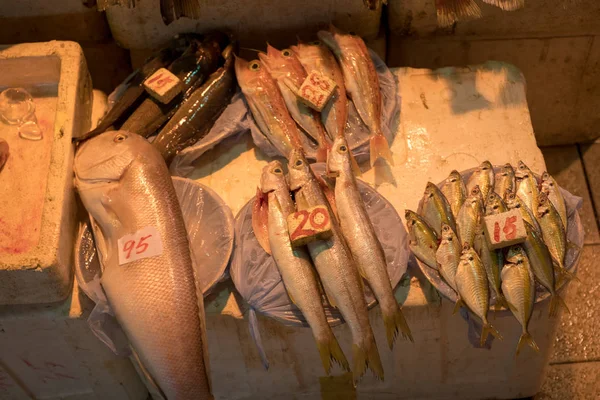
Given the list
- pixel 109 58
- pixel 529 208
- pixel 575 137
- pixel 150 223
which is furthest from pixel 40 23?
pixel 575 137

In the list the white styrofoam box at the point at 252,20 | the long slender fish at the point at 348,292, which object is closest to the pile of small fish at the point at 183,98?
the white styrofoam box at the point at 252,20

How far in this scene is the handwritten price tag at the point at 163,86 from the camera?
9.77ft

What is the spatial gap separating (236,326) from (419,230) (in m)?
0.89

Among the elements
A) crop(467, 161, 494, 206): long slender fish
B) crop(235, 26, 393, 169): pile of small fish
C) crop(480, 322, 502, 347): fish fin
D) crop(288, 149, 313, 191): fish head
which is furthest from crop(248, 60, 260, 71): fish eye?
crop(480, 322, 502, 347): fish fin

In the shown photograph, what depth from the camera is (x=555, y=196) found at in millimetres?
2670

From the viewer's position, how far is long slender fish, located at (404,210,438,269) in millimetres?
2539

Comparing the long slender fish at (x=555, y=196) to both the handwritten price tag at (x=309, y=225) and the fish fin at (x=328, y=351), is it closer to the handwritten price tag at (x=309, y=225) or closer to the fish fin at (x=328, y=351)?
the handwritten price tag at (x=309, y=225)

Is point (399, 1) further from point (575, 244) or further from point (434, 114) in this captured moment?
point (575, 244)

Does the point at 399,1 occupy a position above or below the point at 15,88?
above

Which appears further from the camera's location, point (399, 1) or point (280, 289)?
point (399, 1)

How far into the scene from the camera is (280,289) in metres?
2.52

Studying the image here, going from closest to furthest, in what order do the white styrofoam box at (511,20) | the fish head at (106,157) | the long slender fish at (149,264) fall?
the long slender fish at (149,264)
the fish head at (106,157)
the white styrofoam box at (511,20)

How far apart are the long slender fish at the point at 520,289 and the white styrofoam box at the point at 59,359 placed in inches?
67.1

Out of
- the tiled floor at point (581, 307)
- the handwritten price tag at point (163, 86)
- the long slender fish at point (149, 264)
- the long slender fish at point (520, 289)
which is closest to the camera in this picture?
the long slender fish at point (149, 264)
